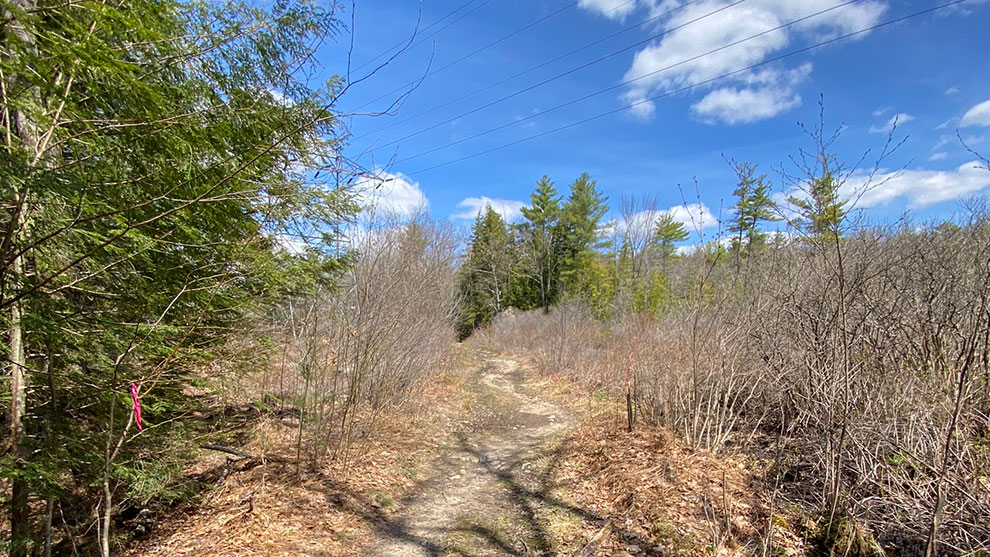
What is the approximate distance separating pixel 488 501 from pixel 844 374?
4067 millimetres

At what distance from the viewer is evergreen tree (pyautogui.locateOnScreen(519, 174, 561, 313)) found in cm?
2853

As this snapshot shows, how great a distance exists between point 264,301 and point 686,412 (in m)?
5.95

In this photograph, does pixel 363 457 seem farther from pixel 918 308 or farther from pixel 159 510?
pixel 918 308

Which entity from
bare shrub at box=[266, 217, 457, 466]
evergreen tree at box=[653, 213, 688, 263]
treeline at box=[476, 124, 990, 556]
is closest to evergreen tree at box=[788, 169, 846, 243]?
treeline at box=[476, 124, 990, 556]

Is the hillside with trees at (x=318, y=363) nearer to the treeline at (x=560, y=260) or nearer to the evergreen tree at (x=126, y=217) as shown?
the evergreen tree at (x=126, y=217)

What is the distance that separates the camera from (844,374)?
357cm

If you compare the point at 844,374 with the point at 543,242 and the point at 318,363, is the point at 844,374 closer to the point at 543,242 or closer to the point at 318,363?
the point at 318,363

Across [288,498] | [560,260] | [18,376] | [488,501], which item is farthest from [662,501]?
[560,260]

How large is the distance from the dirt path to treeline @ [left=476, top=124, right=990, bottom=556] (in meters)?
1.92

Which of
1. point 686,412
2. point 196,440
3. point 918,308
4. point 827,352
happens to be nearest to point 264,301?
point 196,440

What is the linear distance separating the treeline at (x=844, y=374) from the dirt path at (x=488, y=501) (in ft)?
6.30

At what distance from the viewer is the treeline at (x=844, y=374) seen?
11.4 ft

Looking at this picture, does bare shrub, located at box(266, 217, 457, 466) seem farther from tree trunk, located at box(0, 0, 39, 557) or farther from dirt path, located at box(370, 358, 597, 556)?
tree trunk, located at box(0, 0, 39, 557)

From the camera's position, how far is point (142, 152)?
10.9 feet
